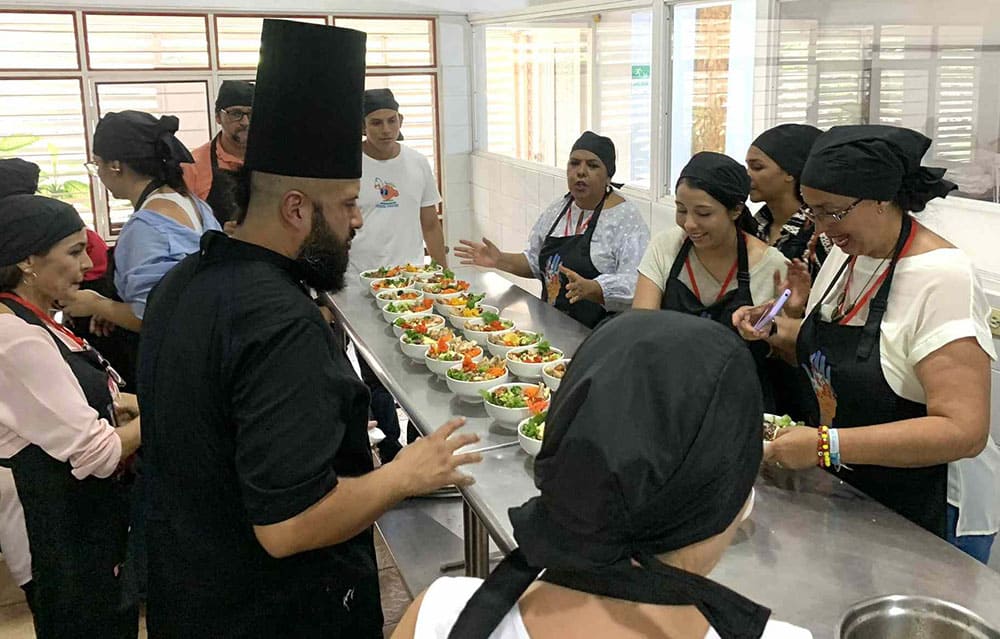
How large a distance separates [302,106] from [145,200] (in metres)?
1.59

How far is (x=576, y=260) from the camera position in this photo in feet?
10.8

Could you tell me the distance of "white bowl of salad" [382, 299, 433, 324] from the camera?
115 inches

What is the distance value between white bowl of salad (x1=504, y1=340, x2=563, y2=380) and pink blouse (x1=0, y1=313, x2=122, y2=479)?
107 centimetres

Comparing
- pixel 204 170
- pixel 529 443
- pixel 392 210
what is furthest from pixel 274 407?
pixel 204 170

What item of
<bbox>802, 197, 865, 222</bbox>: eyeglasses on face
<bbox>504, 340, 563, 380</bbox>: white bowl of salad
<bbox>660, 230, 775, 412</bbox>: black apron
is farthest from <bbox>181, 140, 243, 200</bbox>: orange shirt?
<bbox>802, 197, 865, 222</bbox>: eyeglasses on face

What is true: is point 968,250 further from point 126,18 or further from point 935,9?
point 126,18

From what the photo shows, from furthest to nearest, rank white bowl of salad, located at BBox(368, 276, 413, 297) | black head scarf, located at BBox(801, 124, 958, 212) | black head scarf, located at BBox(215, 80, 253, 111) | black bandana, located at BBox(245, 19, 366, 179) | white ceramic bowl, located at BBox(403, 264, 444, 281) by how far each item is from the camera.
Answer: black head scarf, located at BBox(215, 80, 253, 111)
white ceramic bowl, located at BBox(403, 264, 444, 281)
white bowl of salad, located at BBox(368, 276, 413, 297)
black head scarf, located at BBox(801, 124, 958, 212)
black bandana, located at BBox(245, 19, 366, 179)

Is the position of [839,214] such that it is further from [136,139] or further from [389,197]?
[389,197]

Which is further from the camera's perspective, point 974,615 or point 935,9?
point 935,9

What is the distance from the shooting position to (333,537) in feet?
4.58

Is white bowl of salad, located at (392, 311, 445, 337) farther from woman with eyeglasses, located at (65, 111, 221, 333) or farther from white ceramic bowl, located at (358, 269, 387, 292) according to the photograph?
woman with eyeglasses, located at (65, 111, 221, 333)

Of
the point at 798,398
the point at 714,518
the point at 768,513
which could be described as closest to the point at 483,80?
the point at 798,398

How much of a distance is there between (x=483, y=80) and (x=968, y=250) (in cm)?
455

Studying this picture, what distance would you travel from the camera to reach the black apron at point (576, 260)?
3.18 metres
